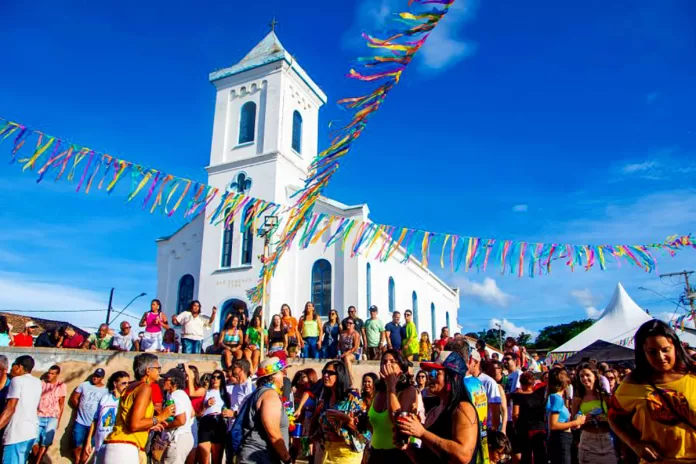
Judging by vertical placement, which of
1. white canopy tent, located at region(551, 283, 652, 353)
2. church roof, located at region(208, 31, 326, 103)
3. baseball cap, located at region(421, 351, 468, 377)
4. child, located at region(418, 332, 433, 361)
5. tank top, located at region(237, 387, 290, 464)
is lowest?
tank top, located at region(237, 387, 290, 464)

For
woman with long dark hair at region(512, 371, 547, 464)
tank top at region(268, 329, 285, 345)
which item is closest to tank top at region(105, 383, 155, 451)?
woman with long dark hair at region(512, 371, 547, 464)

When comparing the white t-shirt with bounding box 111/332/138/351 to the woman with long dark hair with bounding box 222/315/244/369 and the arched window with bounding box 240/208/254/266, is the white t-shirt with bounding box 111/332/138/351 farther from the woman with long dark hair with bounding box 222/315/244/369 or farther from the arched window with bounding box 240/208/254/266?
the arched window with bounding box 240/208/254/266

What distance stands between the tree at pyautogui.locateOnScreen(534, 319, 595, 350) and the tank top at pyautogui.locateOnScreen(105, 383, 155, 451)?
211 ft

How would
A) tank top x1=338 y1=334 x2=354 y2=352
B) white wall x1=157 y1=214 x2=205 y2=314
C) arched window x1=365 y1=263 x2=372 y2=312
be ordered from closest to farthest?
tank top x1=338 y1=334 x2=354 y2=352, arched window x1=365 y1=263 x2=372 y2=312, white wall x1=157 y1=214 x2=205 y2=314

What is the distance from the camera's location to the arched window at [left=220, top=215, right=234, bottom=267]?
20625 millimetres

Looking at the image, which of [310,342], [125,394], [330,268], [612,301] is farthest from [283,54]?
[125,394]

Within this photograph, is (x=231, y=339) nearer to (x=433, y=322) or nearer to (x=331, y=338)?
(x=331, y=338)

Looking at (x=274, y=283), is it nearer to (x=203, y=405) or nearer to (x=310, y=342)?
(x=310, y=342)

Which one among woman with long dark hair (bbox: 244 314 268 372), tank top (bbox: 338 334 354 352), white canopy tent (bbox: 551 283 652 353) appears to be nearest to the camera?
woman with long dark hair (bbox: 244 314 268 372)

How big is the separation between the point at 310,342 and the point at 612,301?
14271 millimetres


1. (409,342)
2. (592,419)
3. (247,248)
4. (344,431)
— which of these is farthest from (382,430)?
(247,248)

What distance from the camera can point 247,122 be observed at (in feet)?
74.4

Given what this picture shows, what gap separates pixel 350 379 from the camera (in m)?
5.12

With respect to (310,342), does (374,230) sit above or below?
above
